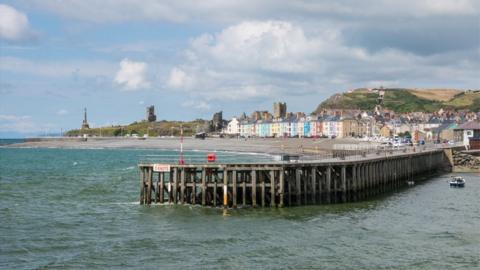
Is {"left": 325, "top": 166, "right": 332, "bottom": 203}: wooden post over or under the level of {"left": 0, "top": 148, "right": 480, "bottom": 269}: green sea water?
over

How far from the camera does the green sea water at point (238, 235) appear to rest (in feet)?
88.5

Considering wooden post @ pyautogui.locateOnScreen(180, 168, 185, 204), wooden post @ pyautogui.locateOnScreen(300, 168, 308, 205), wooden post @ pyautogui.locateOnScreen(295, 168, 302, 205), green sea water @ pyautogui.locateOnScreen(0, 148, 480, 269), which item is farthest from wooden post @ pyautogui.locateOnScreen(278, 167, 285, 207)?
wooden post @ pyautogui.locateOnScreen(180, 168, 185, 204)

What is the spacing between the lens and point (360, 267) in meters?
26.0

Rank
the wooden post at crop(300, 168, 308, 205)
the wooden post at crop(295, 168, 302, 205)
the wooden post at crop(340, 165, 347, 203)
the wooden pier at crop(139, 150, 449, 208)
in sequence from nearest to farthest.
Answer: the wooden pier at crop(139, 150, 449, 208)
the wooden post at crop(295, 168, 302, 205)
the wooden post at crop(300, 168, 308, 205)
the wooden post at crop(340, 165, 347, 203)

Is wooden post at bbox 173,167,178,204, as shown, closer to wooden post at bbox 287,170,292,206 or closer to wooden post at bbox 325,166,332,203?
wooden post at bbox 287,170,292,206

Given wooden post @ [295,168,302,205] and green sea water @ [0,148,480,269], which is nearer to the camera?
green sea water @ [0,148,480,269]

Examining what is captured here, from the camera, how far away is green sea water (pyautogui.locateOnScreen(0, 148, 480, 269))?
2698 cm

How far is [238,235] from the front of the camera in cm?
3225

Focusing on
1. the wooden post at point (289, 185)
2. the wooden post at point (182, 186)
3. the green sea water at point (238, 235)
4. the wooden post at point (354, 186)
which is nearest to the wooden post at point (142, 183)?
the green sea water at point (238, 235)

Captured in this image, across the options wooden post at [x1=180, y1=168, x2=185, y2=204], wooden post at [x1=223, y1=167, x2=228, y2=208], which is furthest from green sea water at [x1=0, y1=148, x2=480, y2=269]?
wooden post at [x1=223, y1=167, x2=228, y2=208]

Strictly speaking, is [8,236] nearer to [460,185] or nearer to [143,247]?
[143,247]

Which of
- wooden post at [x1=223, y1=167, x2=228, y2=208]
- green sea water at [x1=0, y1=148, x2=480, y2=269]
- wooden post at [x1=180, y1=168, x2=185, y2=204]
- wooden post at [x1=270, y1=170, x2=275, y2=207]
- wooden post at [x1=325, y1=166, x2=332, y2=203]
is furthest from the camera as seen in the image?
wooden post at [x1=325, y1=166, x2=332, y2=203]

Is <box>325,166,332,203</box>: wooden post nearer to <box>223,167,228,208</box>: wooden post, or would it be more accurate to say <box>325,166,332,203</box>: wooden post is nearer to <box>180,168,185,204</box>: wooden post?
<box>223,167,228,208</box>: wooden post

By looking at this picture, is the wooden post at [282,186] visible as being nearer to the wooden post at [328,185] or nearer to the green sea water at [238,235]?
the green sea water at [238,235]
